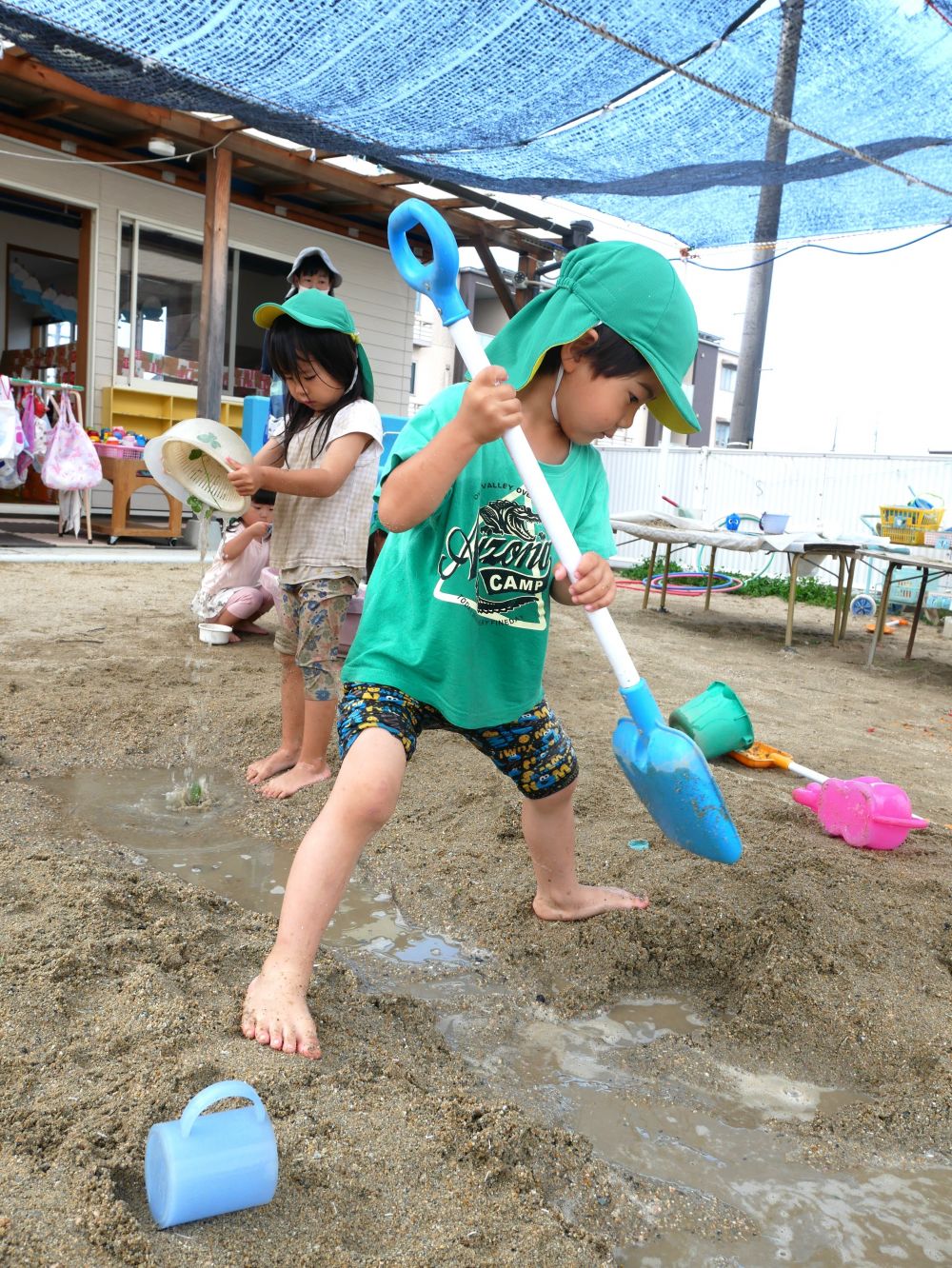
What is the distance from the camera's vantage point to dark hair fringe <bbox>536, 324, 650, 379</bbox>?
1.64 metres

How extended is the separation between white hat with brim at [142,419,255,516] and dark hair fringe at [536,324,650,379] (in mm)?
1163

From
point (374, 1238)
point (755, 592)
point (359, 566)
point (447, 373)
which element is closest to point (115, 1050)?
point (374, 1238)

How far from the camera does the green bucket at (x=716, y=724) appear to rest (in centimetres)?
319

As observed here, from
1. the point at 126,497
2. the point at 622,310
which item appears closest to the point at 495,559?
the point at 622,310

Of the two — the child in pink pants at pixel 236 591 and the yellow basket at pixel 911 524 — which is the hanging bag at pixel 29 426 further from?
the yellow basket at pixel 911 524

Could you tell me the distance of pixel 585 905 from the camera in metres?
2.08

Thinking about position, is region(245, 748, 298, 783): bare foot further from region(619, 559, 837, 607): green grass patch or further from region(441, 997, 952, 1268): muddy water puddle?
region(619, 559, 837, 607): green grass patch

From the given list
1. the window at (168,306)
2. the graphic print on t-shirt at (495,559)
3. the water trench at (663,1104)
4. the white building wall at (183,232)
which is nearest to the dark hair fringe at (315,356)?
the graphic print on t-shirt at (495,559)

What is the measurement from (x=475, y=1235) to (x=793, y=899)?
121cm

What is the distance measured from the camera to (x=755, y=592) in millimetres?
9609

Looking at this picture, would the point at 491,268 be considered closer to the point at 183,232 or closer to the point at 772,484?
the point at 183,232

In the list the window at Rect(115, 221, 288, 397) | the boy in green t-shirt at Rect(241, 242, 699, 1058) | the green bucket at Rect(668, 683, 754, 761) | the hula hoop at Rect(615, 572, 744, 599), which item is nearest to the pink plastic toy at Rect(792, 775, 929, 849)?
the green bucket at Rect(668, 683, 754, 761)

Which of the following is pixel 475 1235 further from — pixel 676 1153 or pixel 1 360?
pixel 1 360

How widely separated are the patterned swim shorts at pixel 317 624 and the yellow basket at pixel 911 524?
4.53 m
